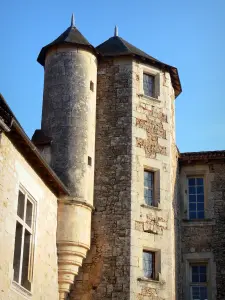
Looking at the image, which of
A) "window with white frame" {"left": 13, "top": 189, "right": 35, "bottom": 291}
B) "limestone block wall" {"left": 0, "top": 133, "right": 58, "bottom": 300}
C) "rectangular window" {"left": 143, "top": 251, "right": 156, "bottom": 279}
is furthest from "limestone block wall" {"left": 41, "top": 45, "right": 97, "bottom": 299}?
"window with white frame" {"left": 13, "top": 189, "right": 35, "bottom": 291}

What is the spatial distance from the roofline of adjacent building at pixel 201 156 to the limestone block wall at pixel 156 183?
26.0 inches

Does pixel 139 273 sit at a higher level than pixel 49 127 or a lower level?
lower

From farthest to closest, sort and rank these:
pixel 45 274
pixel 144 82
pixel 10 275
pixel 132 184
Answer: pixel 144 82, pixel 132 184, pixel 45 274, pixel 10 275

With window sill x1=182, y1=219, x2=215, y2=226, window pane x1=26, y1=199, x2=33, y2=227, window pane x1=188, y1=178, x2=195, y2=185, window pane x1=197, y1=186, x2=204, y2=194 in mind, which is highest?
window pane x1=188, y1=178, x2=195, y2=185

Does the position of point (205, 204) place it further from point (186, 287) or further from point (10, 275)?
point (10, 275)

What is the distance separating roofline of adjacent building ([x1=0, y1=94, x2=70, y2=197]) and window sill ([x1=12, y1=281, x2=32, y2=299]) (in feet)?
8.86

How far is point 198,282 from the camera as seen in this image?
1875 cm

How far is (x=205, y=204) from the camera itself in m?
19.5

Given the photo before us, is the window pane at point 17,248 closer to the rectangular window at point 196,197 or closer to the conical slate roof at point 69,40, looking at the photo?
the conical slate roof at point 69,40

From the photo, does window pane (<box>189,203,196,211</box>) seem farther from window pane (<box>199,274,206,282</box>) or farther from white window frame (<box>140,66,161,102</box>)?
white window frame (<box>140,66,161,102</box>)

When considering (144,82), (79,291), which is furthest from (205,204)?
(79,291)

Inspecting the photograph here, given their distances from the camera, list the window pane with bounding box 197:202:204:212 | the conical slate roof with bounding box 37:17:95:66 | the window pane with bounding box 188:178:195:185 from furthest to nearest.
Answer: the window pane with bounding box 188:178:195:185
the window pane with bounding box 197:202:204:212
the conical slate roof with bounding box 37:17:95:66

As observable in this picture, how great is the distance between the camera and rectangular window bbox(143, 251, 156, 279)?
16.5 metres

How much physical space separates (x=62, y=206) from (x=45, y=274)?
6.63 ft
